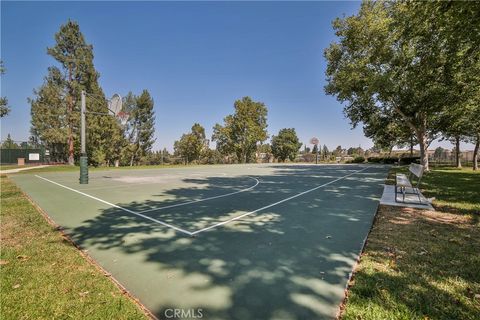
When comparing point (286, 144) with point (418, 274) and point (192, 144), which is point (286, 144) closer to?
point (192, 144)

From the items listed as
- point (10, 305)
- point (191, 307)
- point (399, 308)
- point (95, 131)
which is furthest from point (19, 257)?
point (95, 131)

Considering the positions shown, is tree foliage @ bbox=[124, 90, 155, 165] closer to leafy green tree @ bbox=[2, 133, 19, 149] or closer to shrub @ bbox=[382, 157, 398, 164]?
leafy green tree @ bbox=[2, 133, 19, 149]

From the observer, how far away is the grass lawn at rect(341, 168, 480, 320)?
2500mm

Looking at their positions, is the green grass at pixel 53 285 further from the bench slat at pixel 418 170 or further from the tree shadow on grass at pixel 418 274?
the bench slat at pixel 418 170

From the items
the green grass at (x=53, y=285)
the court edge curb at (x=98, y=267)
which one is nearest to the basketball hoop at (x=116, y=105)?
the court edge curb at (x=98, y=267)

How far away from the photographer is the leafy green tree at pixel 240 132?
48000 millimetres

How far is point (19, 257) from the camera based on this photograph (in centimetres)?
380

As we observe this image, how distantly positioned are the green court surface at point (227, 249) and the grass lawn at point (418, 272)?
10.4 inches

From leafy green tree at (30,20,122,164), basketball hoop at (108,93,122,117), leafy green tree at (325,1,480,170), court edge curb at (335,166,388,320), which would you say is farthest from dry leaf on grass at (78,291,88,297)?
leafy green tree at (30,20,122,164)

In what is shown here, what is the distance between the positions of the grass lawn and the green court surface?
0.27 metres

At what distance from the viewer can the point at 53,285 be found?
9.77ft

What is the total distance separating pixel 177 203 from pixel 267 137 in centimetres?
4389

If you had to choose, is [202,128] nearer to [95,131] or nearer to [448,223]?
[95,131]

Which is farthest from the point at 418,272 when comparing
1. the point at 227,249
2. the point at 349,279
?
the point at 227,249
